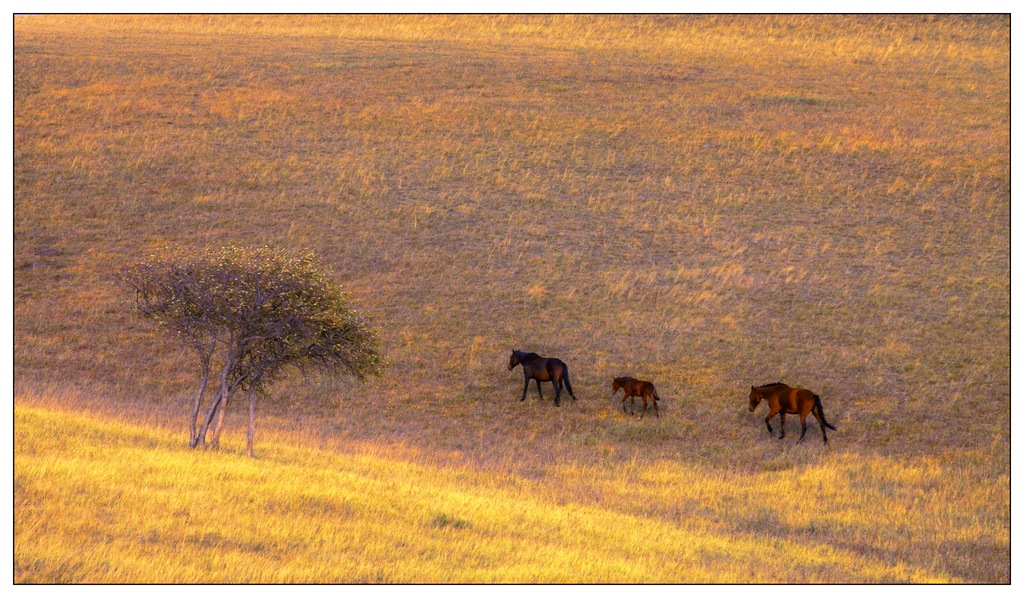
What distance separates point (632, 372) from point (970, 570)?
1428 centimetres

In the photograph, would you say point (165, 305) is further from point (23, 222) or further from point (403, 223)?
point (23, 222)

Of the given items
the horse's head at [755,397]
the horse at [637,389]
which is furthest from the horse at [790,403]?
the horse at [637,389]

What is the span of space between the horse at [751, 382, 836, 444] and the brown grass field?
651 mm

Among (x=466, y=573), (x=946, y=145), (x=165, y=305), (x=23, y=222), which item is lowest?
(x=466, y=573)

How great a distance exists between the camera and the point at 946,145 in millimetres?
53750

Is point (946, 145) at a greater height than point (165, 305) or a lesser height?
greater

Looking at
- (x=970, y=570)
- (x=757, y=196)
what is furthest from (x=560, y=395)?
(x=757, y=196)

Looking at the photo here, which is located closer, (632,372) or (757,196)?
(632,372)

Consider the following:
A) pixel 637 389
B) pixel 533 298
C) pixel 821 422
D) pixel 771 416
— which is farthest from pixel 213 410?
pixel 533 298

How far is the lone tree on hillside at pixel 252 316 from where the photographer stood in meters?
19.7

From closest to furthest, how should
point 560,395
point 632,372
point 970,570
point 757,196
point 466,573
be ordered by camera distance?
1. point 466,573
2. point 970,570
3. point 560,395
4. point 632,372
5. point 757,196

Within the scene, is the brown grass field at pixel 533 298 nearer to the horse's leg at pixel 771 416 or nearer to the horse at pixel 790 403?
the horse at pixel 790 403

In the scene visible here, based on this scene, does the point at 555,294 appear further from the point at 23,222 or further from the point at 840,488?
the point at 23,222

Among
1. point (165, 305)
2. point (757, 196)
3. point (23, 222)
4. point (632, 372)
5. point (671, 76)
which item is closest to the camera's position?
point (165, 305)
